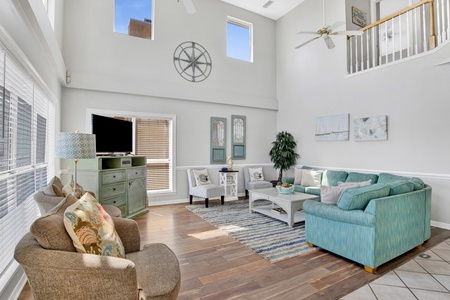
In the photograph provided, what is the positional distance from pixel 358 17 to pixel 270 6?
2.29 metres

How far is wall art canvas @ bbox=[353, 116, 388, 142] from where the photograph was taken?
4727mm

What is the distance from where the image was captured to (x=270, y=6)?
21.9 feet

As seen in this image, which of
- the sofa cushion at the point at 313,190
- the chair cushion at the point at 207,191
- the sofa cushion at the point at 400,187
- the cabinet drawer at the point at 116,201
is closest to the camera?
the sofa cushion at the point at 400,187

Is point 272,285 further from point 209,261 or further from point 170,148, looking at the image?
point 170,148

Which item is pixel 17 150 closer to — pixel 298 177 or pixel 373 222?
pixel 373 222

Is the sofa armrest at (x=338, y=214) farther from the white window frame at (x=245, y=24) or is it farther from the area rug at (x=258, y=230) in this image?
the white window frame at (x=245, y=24)

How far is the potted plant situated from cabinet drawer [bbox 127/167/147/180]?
11.8 ft

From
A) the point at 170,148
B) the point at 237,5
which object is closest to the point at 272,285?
the point at 170,148

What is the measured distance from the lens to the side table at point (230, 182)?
235 inches

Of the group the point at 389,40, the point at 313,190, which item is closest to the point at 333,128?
the point at 313,190

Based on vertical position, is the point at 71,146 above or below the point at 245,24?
below

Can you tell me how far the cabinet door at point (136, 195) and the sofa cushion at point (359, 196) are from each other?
359cm

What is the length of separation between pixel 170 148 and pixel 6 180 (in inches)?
152

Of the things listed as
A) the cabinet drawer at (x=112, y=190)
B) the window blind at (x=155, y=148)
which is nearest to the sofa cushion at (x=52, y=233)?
the cabinet drawer at (x=112, y=190)
